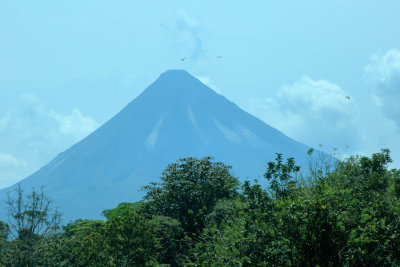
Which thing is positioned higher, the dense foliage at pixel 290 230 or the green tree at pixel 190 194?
the green tree at pixel 190 194

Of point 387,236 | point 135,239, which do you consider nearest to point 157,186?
point 135,239

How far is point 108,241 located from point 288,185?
41.8 ft

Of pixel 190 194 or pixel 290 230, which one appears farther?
pixel 190 194

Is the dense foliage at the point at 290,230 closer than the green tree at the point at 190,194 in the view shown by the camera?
Yes

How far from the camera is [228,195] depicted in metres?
38.6

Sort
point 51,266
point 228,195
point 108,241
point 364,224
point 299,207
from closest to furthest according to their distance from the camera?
point 299,207 < point 364,224 < point 108,241 < point 51,266 < point 228,195

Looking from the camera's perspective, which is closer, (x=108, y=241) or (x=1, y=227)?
(x=108, y=241)

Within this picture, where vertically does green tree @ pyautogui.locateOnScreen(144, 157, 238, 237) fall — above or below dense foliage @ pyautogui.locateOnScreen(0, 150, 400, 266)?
above

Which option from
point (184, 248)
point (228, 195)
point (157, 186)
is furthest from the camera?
point (157, 186)

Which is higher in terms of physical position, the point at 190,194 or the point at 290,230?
the point at 190,194

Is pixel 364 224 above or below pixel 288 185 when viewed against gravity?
below

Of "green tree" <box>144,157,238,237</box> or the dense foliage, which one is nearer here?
the dense foliage

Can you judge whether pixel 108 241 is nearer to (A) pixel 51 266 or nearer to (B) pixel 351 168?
(A) pixel 51 266

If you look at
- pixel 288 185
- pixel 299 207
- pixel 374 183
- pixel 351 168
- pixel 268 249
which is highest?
pixel 351 168
